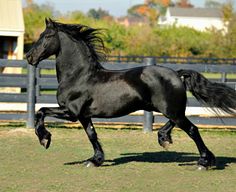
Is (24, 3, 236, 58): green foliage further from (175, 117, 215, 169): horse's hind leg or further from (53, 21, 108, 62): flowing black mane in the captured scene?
(175, 117, 215, 169): horse's hind leg

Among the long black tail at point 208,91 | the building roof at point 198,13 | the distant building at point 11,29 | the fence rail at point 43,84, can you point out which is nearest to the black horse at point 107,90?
the long black tail at point 208,91

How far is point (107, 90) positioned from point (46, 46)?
1.06 meters

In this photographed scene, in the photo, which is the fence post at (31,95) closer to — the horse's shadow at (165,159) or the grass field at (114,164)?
the grass field at (114,164)

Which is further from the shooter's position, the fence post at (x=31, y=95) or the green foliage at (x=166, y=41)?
the green foliage at (x=166, y=41)

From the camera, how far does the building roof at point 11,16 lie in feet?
74.5

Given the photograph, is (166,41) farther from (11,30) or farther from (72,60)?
(72,60)

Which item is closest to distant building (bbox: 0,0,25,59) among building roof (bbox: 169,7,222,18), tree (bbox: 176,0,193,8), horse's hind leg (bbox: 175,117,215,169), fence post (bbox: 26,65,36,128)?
fence post (bbox: 26,65,36,128)

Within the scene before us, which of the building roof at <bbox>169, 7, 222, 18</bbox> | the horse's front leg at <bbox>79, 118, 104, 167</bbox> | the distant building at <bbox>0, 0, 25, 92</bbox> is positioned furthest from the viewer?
the building roof at <bbox>169, 7, 222, 18</bbox>

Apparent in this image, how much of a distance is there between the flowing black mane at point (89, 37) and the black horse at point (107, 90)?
0.02m

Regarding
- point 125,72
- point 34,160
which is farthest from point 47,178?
point 125,72

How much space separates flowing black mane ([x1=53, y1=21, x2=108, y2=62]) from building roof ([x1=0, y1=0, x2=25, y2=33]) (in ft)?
48.8

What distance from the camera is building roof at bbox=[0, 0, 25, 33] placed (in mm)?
22695

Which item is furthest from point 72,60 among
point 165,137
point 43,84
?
point 43,84

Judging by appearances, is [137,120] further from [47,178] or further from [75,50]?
[47,178]
